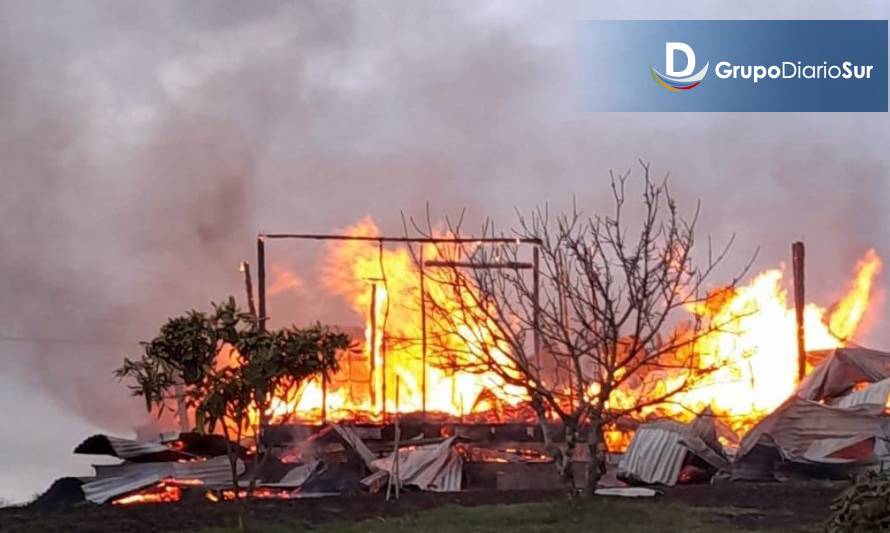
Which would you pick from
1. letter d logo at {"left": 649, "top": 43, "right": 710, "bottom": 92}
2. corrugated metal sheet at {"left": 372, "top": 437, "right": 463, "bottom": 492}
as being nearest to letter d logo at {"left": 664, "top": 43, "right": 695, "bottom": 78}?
letter d logo at {"left": 649, "top": 43, "right": 710, "bottom": 92}

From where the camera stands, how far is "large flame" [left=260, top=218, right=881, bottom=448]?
82.1ft

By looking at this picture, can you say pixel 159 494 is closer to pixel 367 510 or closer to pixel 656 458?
pixel 367 510

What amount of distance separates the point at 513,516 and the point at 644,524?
1.74 meters

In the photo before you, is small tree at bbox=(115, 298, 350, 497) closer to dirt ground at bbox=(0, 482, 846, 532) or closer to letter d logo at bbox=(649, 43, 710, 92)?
dirt ground at bbox=(0, 482, 846, 532)

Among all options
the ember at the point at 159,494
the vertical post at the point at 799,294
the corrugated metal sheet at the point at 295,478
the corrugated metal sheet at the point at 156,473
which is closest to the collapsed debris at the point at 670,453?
the vertical post at the point at 799,294

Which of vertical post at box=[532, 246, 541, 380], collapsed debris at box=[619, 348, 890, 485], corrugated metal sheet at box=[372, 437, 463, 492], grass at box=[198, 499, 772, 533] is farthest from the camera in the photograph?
collapsed debris at box=[619, 348, 890, 485]

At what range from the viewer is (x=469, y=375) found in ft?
83.7

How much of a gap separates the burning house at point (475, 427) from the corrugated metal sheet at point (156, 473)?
0.08ft

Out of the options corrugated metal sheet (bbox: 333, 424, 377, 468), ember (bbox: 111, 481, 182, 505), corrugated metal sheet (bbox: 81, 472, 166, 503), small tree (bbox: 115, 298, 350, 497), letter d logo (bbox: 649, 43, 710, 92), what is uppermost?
letter d logo (bbox: 649, 43, 710, 92)

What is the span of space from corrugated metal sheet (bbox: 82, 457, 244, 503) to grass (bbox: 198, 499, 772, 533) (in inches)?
209

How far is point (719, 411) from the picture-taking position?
2586 centimetres

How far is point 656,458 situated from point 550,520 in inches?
311

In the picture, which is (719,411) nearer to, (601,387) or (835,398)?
(835,398)

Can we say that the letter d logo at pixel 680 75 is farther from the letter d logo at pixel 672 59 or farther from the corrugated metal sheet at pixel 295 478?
the corrugated metal sheet at pixel 295 478
